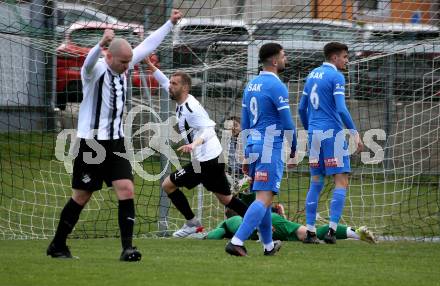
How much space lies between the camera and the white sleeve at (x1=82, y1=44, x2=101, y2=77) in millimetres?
7836

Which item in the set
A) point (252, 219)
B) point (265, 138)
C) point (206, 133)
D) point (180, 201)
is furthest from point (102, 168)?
point (180, 201)

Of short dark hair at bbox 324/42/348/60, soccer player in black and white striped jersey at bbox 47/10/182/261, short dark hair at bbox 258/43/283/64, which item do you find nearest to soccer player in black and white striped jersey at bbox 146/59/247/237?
short dark hair at bbox 324/42/348/60

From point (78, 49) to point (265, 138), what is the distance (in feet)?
12.9

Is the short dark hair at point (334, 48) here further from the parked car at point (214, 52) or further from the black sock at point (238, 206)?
the black sock at point (238, 206)

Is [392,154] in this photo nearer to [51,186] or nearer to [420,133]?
[420,133]

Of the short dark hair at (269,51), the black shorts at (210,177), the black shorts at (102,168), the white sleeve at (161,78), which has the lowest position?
the black shorts at (210,177)

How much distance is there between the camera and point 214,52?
1215cm

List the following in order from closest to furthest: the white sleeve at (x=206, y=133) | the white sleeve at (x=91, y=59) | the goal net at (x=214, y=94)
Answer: the white sleeve at (x=91, y=59) → the white sleeve at (x=206, y=133) → the goal net at (x=214, y=94)

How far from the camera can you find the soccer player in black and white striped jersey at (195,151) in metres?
10.4

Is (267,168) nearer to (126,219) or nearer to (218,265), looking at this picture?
(218,265)

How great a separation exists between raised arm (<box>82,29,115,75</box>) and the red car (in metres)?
2.97

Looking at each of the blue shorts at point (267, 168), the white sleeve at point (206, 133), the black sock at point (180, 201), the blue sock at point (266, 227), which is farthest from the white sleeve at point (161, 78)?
the blue sock at point (266, 227)

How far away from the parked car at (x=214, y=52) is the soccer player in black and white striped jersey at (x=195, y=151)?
114 centimetres

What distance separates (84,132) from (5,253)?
5.52 feet
